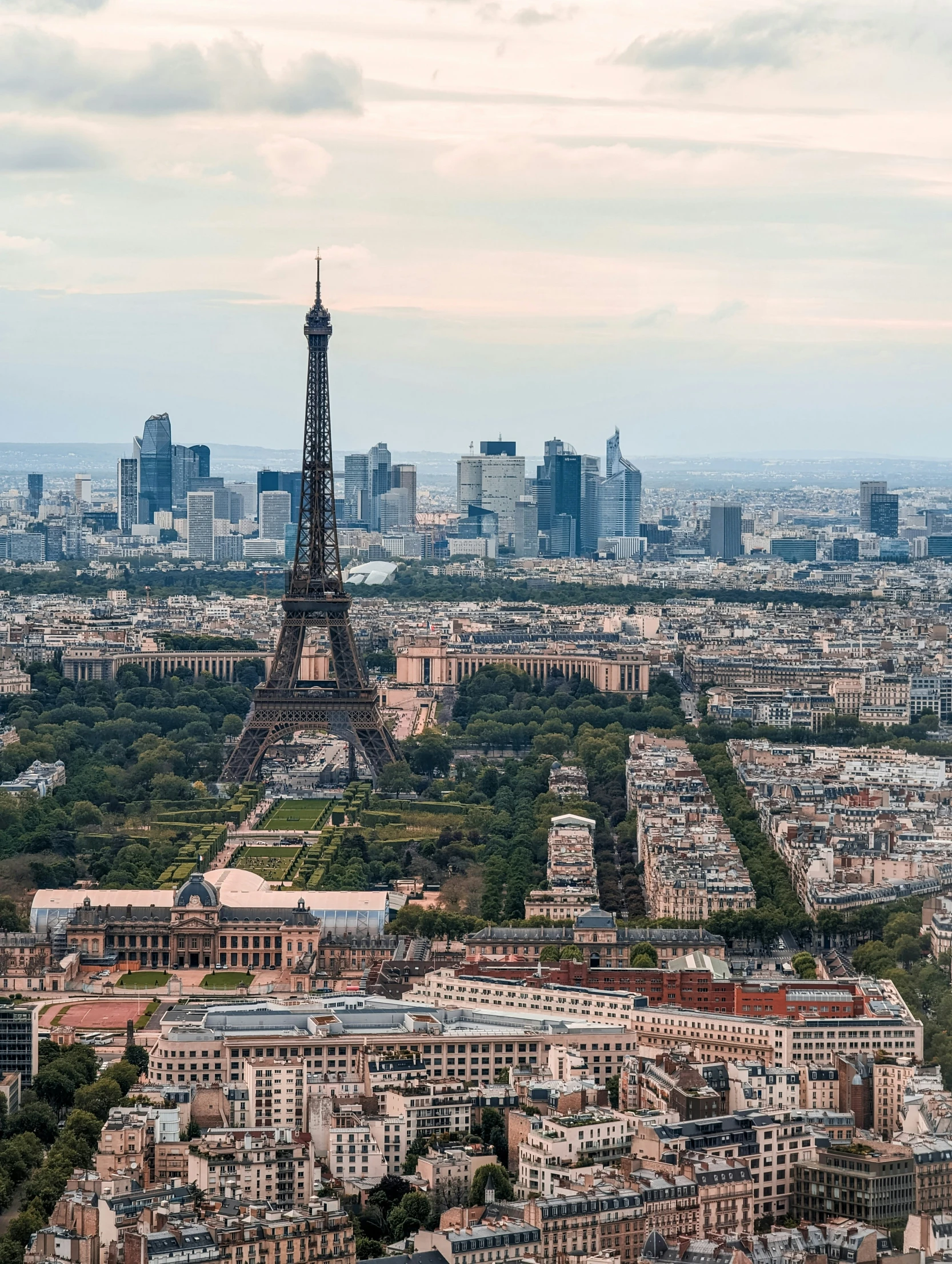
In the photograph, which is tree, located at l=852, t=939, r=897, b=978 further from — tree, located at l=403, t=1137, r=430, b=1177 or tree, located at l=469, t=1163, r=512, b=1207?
tree, located at l=469, t=1163, r=512, b=1207

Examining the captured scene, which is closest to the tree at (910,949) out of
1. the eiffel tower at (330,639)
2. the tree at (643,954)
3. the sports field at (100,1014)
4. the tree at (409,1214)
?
the tree at (643,954)

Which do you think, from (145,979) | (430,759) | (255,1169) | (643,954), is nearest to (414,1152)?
(255,1169)

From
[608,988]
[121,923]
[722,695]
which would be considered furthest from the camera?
[722,695]

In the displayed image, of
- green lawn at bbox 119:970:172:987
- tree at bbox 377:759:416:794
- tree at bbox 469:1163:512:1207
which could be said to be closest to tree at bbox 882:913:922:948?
green lawn at bbox 119:970:172:987

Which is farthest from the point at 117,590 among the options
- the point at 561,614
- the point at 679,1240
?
the point at 679,1240

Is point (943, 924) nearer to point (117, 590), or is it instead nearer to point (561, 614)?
point (561, 614)
